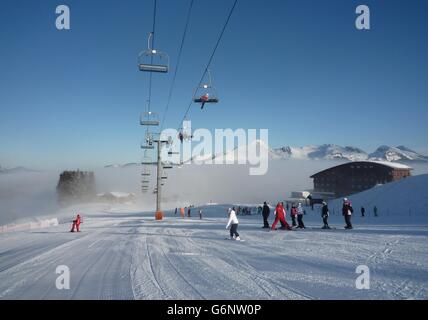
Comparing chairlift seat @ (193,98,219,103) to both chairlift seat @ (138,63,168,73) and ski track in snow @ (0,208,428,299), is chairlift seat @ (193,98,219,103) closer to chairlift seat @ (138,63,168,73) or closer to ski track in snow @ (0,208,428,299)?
chairlift seat @ (138,63,168,73)

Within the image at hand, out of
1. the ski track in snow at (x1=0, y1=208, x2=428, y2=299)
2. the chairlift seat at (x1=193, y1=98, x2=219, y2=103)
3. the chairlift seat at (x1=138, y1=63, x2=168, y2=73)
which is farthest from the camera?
the chairlift seat at (x1=193, y1=98, x2=219, y2=103)

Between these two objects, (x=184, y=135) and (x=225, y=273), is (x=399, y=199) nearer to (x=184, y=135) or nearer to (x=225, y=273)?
(x=184, y=135)

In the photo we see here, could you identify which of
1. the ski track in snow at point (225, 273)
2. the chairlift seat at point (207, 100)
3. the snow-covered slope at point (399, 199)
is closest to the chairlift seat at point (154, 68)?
the chairlift seat at point (207, 100)

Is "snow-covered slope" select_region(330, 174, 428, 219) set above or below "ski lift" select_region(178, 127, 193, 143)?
below

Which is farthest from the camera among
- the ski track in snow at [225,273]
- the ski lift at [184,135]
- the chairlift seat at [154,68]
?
the ski lift at [184,135]

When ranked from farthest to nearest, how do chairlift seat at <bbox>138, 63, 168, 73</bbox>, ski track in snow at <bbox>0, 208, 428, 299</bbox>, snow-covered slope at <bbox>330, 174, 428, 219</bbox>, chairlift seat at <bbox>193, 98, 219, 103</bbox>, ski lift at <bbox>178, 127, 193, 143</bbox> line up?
snow-covered slope at <bbox>330, 174, 428, 219</bbox> < ski lift at <bbox>178, 127, 193, 143</bbox> < chairlift seat at <bbox>193, 98, 219, 103</bbox> < chairlift seat at <bbox>138, 63, 168, 73</bbox> < ski track in snow at <bbox>0, 208, 428, 299</bbox>

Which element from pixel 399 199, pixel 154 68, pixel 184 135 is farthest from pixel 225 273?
pixel 399 199

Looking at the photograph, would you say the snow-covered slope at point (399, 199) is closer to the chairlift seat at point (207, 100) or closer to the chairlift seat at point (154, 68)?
the chairlift seat at point (207, 100)

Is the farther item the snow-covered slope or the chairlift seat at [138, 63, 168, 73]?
the snow-covered slope

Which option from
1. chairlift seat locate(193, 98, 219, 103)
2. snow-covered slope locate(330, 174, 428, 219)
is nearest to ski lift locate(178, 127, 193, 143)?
chairlift seat locate(193, 98, 219, 103)

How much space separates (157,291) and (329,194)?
10953 centimetres
